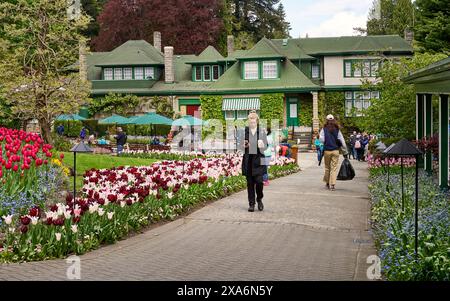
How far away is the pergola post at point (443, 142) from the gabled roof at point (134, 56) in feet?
132

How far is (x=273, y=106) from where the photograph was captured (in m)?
48.2

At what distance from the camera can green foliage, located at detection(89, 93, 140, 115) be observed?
166 feet

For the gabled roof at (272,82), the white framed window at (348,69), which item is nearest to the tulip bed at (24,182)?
the gabled roof at (272,82)

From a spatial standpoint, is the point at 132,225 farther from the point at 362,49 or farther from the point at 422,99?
the point at 362,49

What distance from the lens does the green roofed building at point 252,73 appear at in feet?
160

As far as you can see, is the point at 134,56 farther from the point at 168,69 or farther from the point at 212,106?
the point at 212,106

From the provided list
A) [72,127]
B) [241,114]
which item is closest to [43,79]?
[241,114]

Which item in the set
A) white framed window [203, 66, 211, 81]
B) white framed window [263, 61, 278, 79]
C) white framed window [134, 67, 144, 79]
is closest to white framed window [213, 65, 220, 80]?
white framed window [203, 66, 211, 81]

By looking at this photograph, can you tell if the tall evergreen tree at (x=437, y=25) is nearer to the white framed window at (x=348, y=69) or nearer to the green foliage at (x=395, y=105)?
the green foliage at (x=395, y=105)

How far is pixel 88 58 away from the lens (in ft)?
186

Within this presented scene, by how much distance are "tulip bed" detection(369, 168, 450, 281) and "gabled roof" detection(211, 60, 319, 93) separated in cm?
3604

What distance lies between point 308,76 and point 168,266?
45572 mm

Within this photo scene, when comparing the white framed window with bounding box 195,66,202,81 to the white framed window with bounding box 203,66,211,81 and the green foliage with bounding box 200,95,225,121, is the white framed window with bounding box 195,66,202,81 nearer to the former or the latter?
the white framed window with bounding box 203,66,211,81
